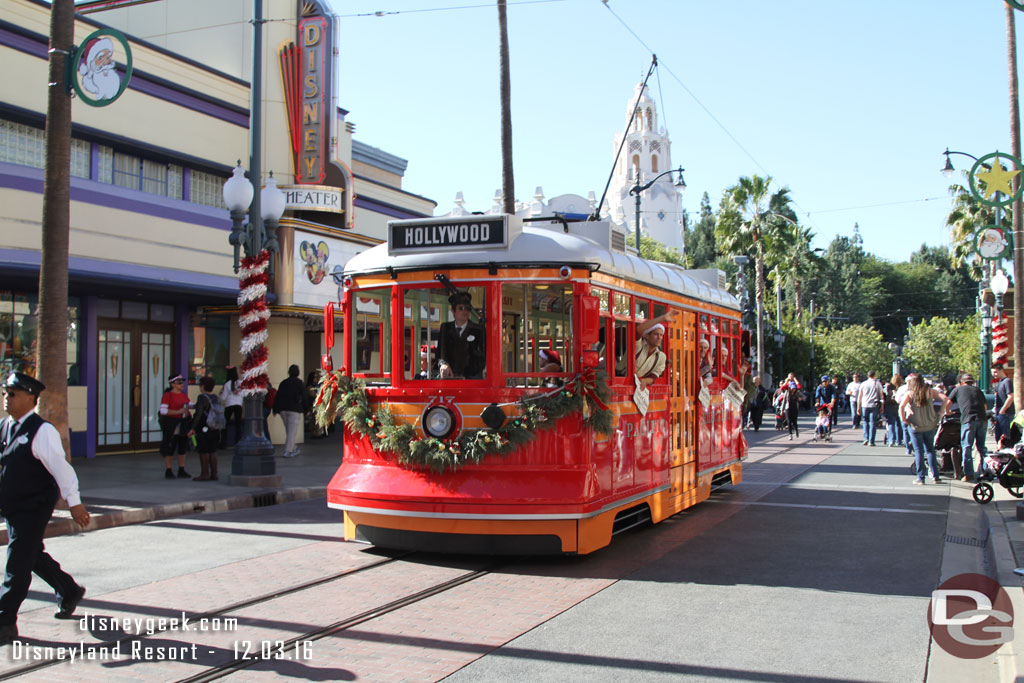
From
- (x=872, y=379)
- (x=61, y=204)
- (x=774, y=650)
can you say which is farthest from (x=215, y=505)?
(x=872, y=379)

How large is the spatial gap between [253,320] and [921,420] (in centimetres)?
1072

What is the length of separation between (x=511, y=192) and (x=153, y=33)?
10406mm

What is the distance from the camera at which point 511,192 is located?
19.2m

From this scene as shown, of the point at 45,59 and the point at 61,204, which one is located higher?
the point at 45,59

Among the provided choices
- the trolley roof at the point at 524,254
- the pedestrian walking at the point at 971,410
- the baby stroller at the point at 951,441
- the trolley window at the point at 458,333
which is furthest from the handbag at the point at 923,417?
the trolley window at the point at 458,333

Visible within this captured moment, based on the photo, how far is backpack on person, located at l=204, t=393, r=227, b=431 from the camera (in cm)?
1426

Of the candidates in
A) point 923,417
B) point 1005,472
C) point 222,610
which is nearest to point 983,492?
point 1005,472

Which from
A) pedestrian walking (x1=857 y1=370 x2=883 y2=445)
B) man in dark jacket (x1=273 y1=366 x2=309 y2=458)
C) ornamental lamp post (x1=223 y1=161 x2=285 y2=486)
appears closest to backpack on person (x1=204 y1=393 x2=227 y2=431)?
→ ornamental lamp post (x1=223 y1=161 x2=285 y2=486)

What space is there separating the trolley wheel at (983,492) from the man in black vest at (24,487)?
11425mm

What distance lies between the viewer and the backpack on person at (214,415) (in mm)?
14258

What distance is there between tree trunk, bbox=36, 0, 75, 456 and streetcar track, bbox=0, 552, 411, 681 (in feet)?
16.6

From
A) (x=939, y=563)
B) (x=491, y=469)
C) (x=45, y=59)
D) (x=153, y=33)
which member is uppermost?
(x=153, y=33)

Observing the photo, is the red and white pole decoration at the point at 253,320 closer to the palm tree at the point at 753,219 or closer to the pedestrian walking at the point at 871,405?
the pedestrian walking at the point at 871,405

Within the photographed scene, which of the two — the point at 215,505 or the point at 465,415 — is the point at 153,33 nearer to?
the point at 215,505
